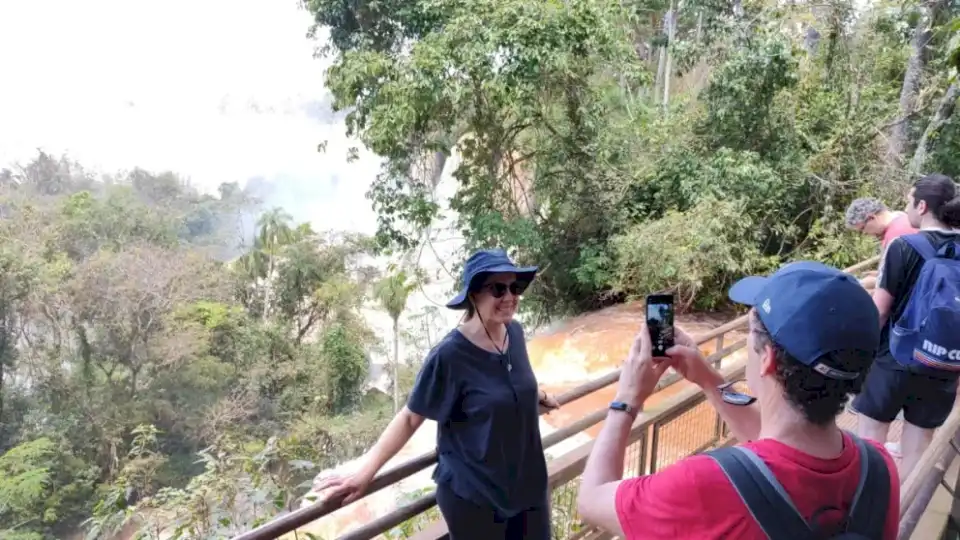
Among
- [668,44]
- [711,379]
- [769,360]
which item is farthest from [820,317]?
[668,44]

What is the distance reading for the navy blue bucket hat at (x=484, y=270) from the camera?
65.4 inches

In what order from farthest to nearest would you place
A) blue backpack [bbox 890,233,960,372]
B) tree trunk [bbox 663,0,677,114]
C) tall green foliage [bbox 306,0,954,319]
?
1. tree trunk [bbox 663,0,677,114]
2. tall green foliage [bbox 306,0,954,319]
3. blue backpack [bbox 890,233,960,372]

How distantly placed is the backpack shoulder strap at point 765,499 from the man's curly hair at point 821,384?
0.35ft

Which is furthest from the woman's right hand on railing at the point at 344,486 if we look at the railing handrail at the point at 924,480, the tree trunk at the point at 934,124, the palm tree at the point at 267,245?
the palm tree at the point at 267,245

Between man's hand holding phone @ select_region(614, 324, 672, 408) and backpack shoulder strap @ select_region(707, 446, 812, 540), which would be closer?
backpack shoulder strap @ select_region(707, 446, 812, 540)

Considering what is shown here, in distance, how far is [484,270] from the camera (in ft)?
5.44

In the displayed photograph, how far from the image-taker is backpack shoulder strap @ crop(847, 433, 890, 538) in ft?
2.77

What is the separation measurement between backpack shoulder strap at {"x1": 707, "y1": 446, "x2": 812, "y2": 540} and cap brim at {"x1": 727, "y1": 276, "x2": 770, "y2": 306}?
0.76 ft

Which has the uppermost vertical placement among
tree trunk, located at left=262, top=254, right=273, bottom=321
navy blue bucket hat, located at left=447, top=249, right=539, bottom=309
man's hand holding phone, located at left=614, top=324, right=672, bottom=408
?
tree trunk, located at left=262, top=254, right=273, bottom=321

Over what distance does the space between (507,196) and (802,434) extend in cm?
1027

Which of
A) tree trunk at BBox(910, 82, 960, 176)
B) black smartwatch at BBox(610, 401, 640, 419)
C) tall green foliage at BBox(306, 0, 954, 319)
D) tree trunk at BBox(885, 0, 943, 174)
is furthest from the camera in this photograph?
tree trunk at BBox(885, 0, 943, 174)

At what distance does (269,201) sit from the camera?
3344 cm

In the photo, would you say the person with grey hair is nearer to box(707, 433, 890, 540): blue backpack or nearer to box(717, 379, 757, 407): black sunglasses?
box(717, 379, 757, 407): black sunglasses

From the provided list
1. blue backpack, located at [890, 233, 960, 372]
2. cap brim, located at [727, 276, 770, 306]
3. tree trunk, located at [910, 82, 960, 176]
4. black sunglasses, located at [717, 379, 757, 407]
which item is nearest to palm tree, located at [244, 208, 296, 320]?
tree trunk, located at [910, 82, 960, 176]
